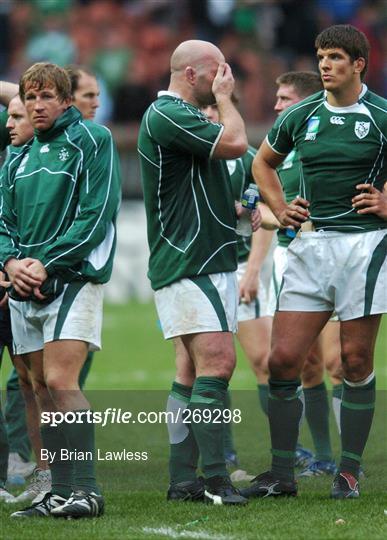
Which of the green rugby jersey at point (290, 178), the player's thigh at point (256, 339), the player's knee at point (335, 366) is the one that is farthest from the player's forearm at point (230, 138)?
the player's thigh at point (256, 339)

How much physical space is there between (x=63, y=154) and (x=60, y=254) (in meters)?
0.53

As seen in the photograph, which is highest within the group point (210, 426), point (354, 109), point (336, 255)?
point (354, 109)

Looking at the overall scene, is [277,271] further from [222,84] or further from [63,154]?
[63,154]

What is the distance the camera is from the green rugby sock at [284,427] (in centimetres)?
656

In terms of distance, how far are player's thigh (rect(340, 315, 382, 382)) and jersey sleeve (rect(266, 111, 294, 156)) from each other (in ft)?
3.30

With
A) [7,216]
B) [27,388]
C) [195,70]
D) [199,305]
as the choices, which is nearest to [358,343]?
[199,305]

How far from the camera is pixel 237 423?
9781 mm

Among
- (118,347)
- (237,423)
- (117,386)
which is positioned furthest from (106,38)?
(237,423)

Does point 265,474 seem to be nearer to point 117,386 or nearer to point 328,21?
point 117,386

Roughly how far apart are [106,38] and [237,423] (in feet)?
44.0

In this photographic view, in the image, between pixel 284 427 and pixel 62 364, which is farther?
pixel 284 427

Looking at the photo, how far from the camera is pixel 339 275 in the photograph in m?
6.43

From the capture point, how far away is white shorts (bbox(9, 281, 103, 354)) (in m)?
6.04

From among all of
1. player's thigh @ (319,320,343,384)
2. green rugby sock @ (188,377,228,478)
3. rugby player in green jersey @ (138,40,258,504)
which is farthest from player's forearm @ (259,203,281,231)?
green rugby sock @ (188,377,228,478)
